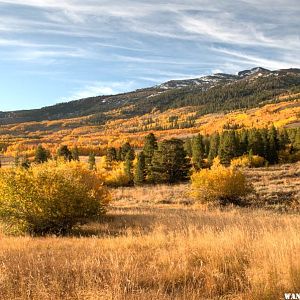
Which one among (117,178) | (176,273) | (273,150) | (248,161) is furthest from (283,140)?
(176,273)

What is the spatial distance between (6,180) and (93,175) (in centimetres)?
1430

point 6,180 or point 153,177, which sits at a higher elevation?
point 6,180

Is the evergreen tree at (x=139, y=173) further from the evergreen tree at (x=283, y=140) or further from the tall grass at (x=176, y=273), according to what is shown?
the tall grass at (x=176, y=273)

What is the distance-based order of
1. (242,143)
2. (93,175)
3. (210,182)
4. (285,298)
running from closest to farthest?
(285,298) → (93,175) → (210,182) → (242,143)

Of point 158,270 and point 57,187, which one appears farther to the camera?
point 57,187

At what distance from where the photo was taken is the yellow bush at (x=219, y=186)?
36.1m

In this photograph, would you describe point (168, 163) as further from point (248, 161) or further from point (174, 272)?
point (174, 272)

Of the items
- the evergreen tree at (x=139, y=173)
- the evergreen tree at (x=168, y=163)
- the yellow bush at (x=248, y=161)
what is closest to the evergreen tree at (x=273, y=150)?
the yellow bush at (x=248, y=161)

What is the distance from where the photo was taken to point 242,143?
257ft

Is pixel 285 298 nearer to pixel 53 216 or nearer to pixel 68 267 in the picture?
pixel 68 267

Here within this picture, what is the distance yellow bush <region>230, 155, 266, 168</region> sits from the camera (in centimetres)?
7050

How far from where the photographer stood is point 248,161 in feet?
232

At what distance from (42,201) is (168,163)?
45.8 m

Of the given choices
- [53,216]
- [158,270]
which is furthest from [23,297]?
[53,216]
